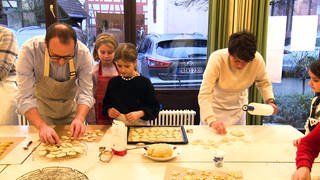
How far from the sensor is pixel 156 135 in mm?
1922

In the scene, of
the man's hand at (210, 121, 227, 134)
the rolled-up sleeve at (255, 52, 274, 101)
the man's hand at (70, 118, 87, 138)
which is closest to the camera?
the man's hand at (70, 118, 87, 138)

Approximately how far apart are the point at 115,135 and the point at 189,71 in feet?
6.33

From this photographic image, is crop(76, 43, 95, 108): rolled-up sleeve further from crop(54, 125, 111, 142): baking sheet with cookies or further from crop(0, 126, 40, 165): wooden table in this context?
crop(0, 126, 40, 165): wooden table

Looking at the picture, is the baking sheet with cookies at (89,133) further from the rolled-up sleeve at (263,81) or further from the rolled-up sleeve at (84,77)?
the rolled-up sleeve at (263,81)

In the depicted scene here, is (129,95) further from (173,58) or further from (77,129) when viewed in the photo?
(173,58)

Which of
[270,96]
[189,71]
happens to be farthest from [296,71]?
[270,96]

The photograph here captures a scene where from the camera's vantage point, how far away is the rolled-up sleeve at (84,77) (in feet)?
6.74

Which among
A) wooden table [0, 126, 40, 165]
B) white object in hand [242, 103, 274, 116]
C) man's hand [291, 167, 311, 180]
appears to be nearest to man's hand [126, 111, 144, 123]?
wooden table [0, 126, 40, 165]

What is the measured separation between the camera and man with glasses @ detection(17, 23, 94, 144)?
1.79m

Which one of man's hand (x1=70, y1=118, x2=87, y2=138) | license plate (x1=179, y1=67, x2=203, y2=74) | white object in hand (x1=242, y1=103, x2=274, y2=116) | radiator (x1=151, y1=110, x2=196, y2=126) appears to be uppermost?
license plate (x1=179, y1=67, x2=203, y2=74)

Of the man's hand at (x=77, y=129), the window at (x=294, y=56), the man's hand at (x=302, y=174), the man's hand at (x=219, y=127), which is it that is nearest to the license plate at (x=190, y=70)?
the window at (x=294, y=56)

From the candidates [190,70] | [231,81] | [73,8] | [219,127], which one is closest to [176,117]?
[190,70]

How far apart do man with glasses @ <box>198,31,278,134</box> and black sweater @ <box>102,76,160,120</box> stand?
13.7 inches

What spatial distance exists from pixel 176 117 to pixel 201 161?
170 centimetres
